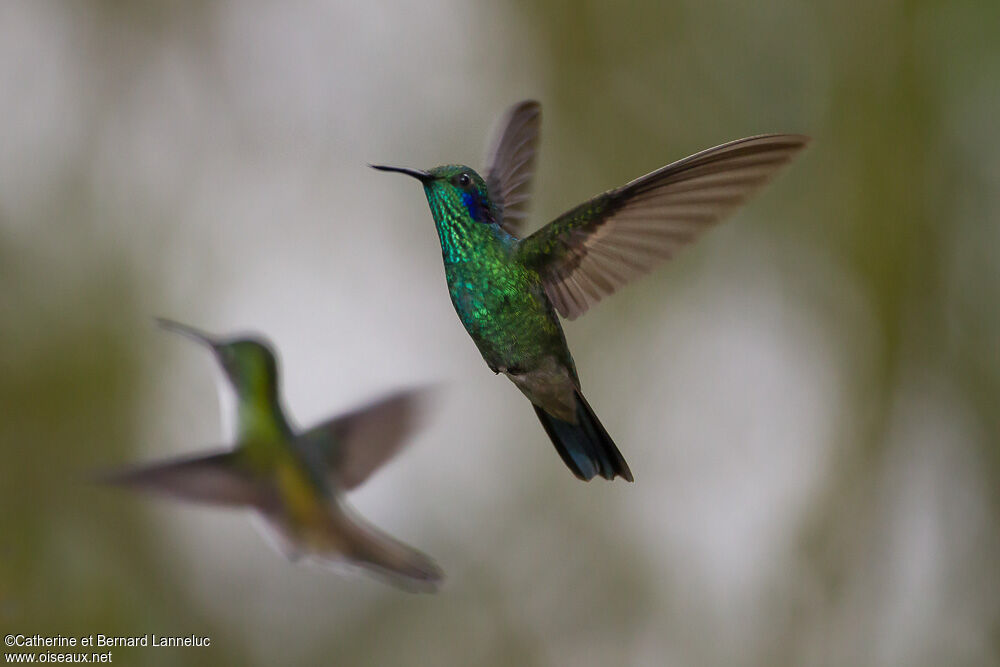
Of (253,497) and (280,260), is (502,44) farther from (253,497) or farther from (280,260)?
(253,497)

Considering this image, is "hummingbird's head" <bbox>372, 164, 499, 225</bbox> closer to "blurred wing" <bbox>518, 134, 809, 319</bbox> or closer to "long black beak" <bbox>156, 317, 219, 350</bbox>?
"blurred wing" <bbox>518, 134, 809, 319</bbox>

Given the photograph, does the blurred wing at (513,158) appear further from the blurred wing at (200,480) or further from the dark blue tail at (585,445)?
the blurred wing at (200,480)

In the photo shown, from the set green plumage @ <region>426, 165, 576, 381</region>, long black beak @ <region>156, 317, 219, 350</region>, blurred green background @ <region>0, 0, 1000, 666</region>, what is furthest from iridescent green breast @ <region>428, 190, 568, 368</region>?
blurred green background @ <region>0, 0, 1000, 666</region>

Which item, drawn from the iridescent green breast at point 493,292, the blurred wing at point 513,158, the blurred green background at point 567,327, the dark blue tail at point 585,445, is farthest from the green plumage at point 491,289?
the blurred green background at point 567,327

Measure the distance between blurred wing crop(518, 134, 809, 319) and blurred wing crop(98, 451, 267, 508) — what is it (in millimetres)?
533

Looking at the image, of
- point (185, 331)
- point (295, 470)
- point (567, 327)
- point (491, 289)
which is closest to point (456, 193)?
point (491, 289)

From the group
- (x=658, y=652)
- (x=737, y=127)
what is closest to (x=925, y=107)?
(x=737, y=127)

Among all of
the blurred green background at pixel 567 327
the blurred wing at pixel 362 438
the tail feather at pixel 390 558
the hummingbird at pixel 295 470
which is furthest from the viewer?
the blurred green background at pixel 567 327

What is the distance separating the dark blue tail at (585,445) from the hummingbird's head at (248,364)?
0.43m

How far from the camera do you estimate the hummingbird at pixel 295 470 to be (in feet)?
4.02

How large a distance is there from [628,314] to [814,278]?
105 cm

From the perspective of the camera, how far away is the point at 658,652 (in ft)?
17.4

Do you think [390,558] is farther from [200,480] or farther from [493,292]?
[493,292]

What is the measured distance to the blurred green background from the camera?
16.3 ft
